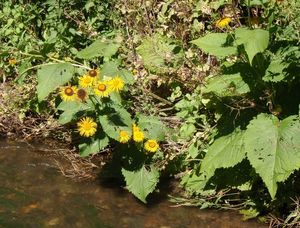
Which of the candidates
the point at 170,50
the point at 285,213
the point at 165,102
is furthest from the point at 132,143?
the point at 285,213

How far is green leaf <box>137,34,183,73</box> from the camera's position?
16.0 feet

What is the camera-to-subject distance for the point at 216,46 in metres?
3.93

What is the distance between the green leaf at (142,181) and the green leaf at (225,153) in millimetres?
565

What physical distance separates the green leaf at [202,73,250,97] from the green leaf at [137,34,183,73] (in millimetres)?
930

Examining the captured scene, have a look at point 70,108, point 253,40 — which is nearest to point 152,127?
point 70,108

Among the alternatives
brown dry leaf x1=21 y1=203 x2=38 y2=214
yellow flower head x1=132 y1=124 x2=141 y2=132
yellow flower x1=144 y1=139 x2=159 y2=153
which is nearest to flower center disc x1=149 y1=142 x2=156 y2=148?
yellow flower x1=144 y1=139 x2=159 y2=153

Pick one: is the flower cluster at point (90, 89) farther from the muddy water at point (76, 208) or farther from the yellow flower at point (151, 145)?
the muddy water at point (76, 208)

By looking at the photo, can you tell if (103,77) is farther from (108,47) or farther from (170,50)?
(170,50)

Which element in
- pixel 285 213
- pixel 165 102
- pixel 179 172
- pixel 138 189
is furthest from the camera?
pixel 165 102

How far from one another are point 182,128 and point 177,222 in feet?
2.68

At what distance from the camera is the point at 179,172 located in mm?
4668

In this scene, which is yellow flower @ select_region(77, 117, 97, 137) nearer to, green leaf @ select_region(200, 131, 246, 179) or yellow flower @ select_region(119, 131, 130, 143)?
A: yellow flower @ select_region(119, 131, 130, 143)

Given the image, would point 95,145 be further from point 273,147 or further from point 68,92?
point 273,147

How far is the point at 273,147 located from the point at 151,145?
1.12m
